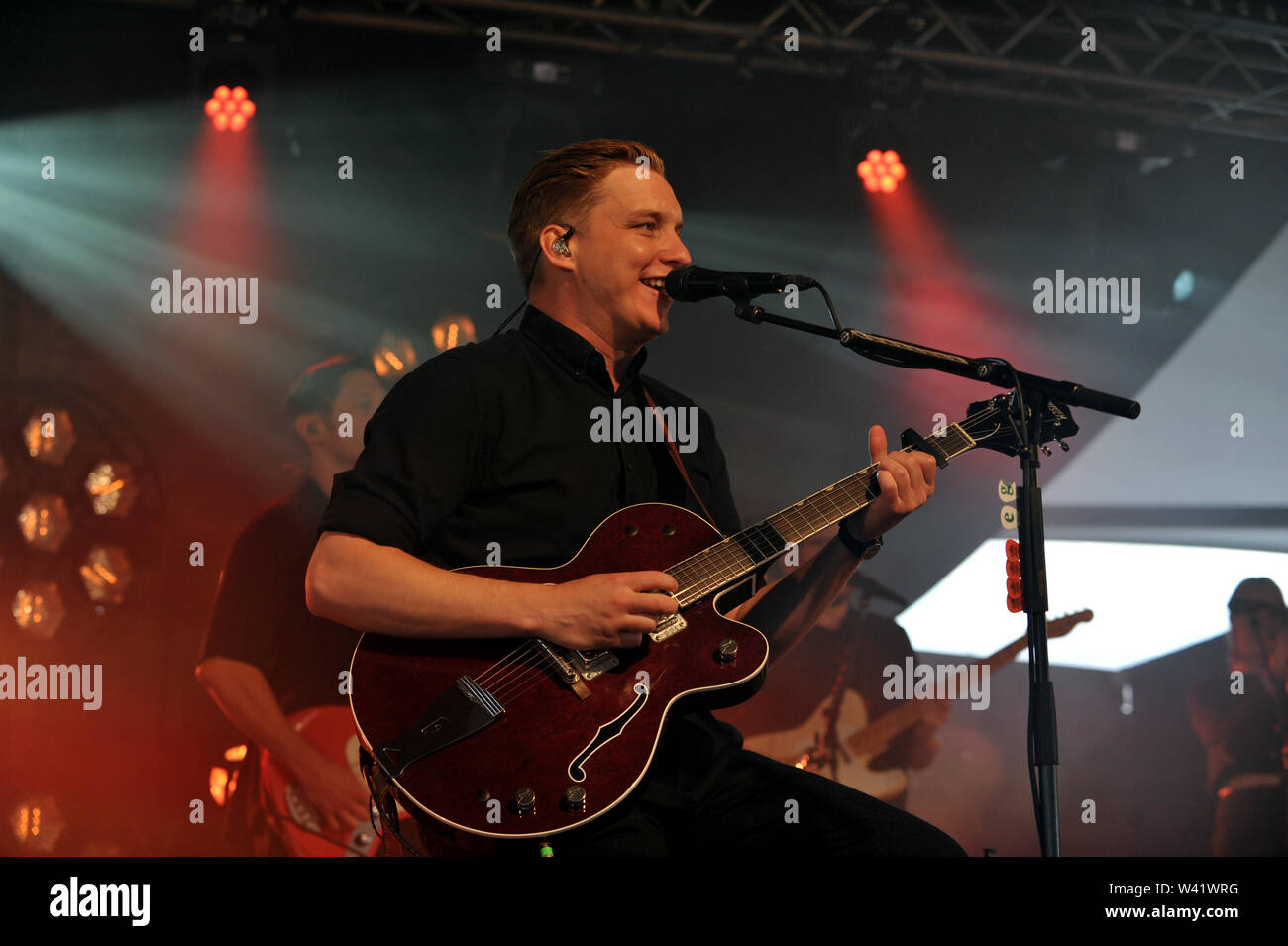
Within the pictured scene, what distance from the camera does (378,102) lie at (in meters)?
5.18

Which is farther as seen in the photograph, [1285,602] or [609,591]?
[1285,602]

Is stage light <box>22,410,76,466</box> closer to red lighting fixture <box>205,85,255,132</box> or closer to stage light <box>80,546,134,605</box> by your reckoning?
stage light <box>80,546,134,605</box>

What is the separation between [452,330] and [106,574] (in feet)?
6.12

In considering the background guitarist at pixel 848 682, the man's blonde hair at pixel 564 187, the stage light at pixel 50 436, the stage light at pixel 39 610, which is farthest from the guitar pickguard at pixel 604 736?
the stage light at pixel 50 436

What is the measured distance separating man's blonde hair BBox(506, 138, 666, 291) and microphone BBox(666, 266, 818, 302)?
1.43 feet

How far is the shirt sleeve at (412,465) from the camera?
7.84 feet

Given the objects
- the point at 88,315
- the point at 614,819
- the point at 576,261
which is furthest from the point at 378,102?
the point at 614,819

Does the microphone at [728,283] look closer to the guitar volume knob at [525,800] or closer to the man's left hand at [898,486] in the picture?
the man's left hand at [898,486]

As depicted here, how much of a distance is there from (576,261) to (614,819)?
4.75 ft

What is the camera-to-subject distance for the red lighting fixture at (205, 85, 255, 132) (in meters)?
5.00

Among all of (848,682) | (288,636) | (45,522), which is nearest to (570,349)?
(288,636)

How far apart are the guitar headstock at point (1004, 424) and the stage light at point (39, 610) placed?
394 centimetres

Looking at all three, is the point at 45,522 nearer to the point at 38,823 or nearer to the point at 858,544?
the point at 38,823
